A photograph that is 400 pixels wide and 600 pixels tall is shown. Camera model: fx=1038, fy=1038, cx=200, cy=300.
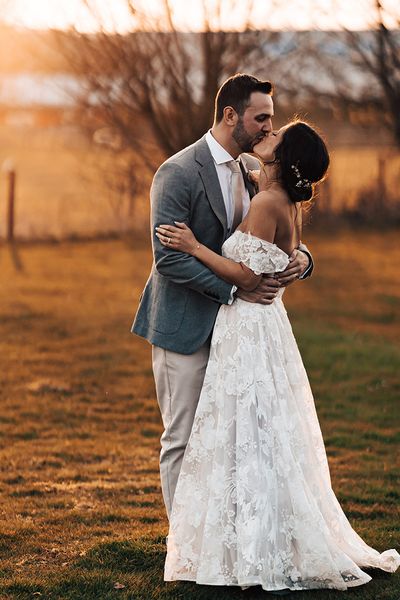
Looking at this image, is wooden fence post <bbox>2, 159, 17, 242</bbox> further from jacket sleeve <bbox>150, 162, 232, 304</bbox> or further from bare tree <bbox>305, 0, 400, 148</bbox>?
jacket sleeve <bbox>150, 162, 232, 304</bbox>

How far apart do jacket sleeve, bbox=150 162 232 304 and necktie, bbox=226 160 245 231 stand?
0.25 metres

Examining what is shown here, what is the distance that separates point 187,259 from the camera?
4609mm

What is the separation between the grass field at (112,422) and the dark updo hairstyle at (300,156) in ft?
6.01

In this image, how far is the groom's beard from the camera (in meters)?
4.69

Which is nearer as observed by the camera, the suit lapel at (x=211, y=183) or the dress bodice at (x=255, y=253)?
the dress bodice at (x=255, y=253)

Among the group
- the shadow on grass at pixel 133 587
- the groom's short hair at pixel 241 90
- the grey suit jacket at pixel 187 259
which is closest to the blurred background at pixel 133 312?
the shadow on grass at pixel 133 587

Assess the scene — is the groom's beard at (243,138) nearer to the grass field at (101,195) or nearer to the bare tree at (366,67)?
the bare tree at (366,67)

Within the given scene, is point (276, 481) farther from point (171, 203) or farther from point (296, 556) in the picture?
point (171, 203)

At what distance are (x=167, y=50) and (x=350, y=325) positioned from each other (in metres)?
4.27

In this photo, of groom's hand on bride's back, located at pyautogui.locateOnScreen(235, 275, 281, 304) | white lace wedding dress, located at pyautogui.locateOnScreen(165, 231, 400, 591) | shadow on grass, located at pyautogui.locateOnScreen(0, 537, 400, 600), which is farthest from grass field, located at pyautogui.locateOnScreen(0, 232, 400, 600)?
groom's hand on bride's back, located at pyautogui.locateOnScreen(235, 275, 281, 304)

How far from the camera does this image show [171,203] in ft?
15.3

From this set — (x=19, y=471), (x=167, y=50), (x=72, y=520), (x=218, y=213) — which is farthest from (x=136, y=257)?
(x=218, y=213)

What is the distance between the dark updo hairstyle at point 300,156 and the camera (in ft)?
14.8

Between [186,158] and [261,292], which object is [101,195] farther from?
[261,292]
